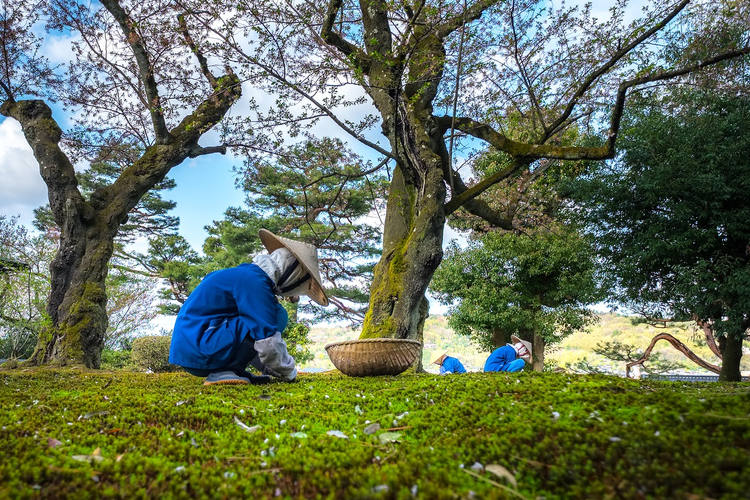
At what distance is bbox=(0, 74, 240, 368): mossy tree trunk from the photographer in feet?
21.3

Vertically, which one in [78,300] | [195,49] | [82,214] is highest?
[195,49]

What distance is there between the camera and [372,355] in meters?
3.97

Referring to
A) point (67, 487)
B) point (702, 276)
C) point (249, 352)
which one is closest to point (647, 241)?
point (702, 276)

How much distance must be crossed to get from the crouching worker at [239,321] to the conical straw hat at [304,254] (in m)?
0.01

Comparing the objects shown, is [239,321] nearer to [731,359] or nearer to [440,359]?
[440,359]

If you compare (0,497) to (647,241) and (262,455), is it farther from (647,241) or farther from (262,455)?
(647,241)

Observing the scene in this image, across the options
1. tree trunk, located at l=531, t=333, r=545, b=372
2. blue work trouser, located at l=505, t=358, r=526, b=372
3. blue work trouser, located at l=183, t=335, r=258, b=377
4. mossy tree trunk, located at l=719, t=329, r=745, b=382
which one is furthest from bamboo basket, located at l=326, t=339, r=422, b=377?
tree trunk, located at l=531, t=333, r=545, b=372

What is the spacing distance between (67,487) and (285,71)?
19.8ft

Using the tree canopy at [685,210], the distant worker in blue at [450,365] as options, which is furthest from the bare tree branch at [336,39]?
the distant worker in blue at [450,365]

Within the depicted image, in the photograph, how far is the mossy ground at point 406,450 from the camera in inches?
38.8

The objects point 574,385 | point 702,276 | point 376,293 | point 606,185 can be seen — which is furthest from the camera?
point 606,185

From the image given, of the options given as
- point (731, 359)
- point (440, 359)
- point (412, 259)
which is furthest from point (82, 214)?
point (731, 359)

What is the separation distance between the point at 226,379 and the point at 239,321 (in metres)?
0.56

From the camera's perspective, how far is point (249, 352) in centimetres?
370
